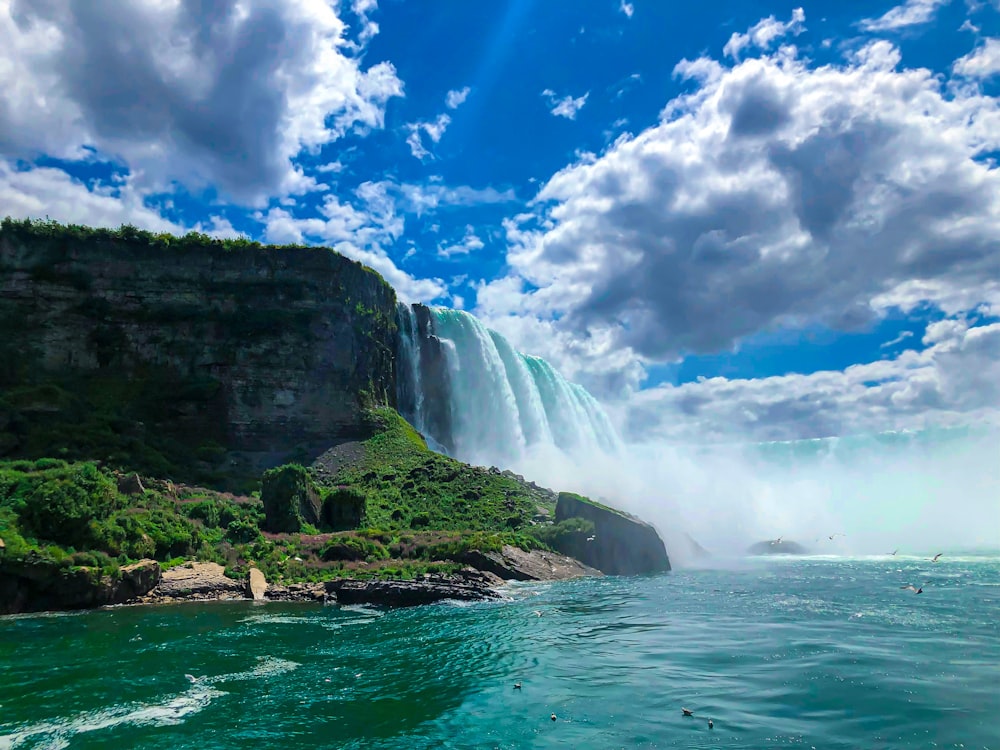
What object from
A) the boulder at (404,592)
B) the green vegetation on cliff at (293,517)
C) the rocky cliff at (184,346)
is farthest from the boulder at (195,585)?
the rocky cliff at (184,346)

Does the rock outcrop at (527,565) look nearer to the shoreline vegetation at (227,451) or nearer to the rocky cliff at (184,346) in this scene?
the shoreline vegetation at (227,451)

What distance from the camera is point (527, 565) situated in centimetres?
3180

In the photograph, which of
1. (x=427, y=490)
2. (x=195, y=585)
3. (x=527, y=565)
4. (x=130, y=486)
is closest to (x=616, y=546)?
(x=527, y=565)

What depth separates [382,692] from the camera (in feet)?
41.5

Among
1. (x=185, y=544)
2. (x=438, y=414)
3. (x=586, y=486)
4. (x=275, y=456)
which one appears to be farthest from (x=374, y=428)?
(x=185, y=544)

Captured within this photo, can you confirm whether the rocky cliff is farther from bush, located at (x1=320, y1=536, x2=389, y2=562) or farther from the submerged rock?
the submerged rock

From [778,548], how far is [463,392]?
3432 centimetres

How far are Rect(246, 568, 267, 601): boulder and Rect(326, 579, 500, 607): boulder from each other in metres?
3.16

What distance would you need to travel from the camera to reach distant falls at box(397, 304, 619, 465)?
219 ft

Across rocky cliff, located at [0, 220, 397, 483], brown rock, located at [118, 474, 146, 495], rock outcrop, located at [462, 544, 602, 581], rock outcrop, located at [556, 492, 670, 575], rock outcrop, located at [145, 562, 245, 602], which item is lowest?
rock outcrop, located at [145, 562, 245, 602]

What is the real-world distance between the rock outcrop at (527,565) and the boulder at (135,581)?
13780mm

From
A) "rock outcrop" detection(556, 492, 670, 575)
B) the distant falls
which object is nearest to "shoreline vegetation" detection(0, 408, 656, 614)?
"rock outcrop" detection(556, 492, 670, 575)

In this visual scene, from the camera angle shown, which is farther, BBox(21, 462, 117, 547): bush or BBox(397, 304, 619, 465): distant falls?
BBox(397, 304, 619, 465): distant falls

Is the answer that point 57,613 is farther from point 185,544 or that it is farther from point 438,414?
point 438,414
